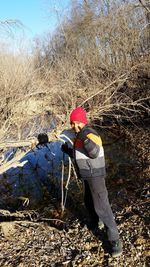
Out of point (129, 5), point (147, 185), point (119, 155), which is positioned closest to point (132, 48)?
point (129, 5)

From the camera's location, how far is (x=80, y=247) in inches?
210

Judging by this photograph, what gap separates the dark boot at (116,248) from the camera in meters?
4.82

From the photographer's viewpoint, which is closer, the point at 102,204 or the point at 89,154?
the point at 89,154

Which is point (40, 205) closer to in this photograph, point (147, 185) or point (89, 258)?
point (147, 185)

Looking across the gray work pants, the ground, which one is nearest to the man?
the gray work pants

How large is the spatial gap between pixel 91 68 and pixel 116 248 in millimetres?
11435

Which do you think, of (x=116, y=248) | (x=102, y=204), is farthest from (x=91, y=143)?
(x=116, y=248)

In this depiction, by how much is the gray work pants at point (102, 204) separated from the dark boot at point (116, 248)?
0.06m

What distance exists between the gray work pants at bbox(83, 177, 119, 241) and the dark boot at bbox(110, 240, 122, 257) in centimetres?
6

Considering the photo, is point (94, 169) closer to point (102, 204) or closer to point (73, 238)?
point (102, 204)

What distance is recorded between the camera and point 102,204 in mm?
4867

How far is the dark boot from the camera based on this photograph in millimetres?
4820

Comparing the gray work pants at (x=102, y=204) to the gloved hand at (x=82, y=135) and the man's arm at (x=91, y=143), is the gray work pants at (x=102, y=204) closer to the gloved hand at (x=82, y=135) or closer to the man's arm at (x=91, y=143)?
the man's arm at (x=91, y=143)

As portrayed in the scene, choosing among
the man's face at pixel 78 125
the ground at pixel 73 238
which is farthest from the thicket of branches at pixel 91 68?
the man's face at pixel 78 125
